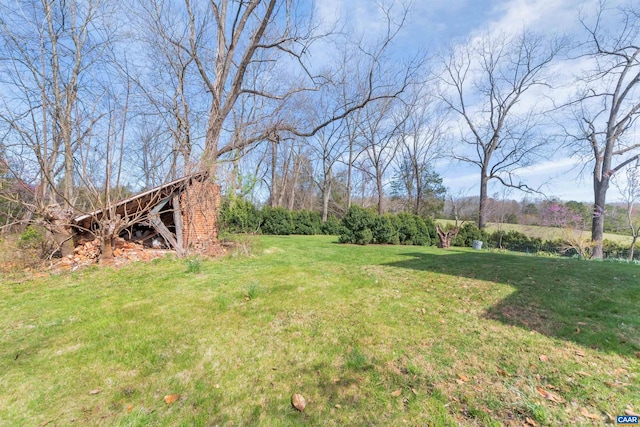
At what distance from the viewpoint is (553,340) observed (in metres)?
2.64

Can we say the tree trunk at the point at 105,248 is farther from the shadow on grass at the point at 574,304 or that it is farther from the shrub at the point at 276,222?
the shrub at the point at 276,222

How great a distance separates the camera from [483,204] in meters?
17.0

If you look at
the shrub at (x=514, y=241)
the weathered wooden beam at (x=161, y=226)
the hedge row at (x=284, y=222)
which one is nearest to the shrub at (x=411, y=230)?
the hedge row at (x=284, y=222)

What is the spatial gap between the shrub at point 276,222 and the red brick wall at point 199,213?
8136 millimetres

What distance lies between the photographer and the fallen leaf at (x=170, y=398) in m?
1.85

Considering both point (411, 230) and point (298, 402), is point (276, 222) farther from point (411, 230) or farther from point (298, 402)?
point (298, 402)

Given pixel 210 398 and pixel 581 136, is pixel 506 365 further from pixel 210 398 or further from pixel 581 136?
pixel 581 136

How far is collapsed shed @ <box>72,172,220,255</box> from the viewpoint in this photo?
18.8 feet

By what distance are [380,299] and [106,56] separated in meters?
10.6

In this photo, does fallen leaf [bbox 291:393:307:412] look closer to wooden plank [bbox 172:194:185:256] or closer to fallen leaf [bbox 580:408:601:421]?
fallen leaf [bbox 580:408:601:421]

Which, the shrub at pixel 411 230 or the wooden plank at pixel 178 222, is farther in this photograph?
the shrub at pixel 411 230

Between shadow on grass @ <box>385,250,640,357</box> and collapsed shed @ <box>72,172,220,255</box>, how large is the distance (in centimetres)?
628

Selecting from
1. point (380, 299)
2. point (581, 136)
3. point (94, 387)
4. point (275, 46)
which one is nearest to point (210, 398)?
point (94, 387)

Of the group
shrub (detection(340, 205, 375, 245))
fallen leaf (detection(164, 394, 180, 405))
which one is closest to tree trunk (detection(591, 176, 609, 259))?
shrub (detection(340, 205, 375, 245))
